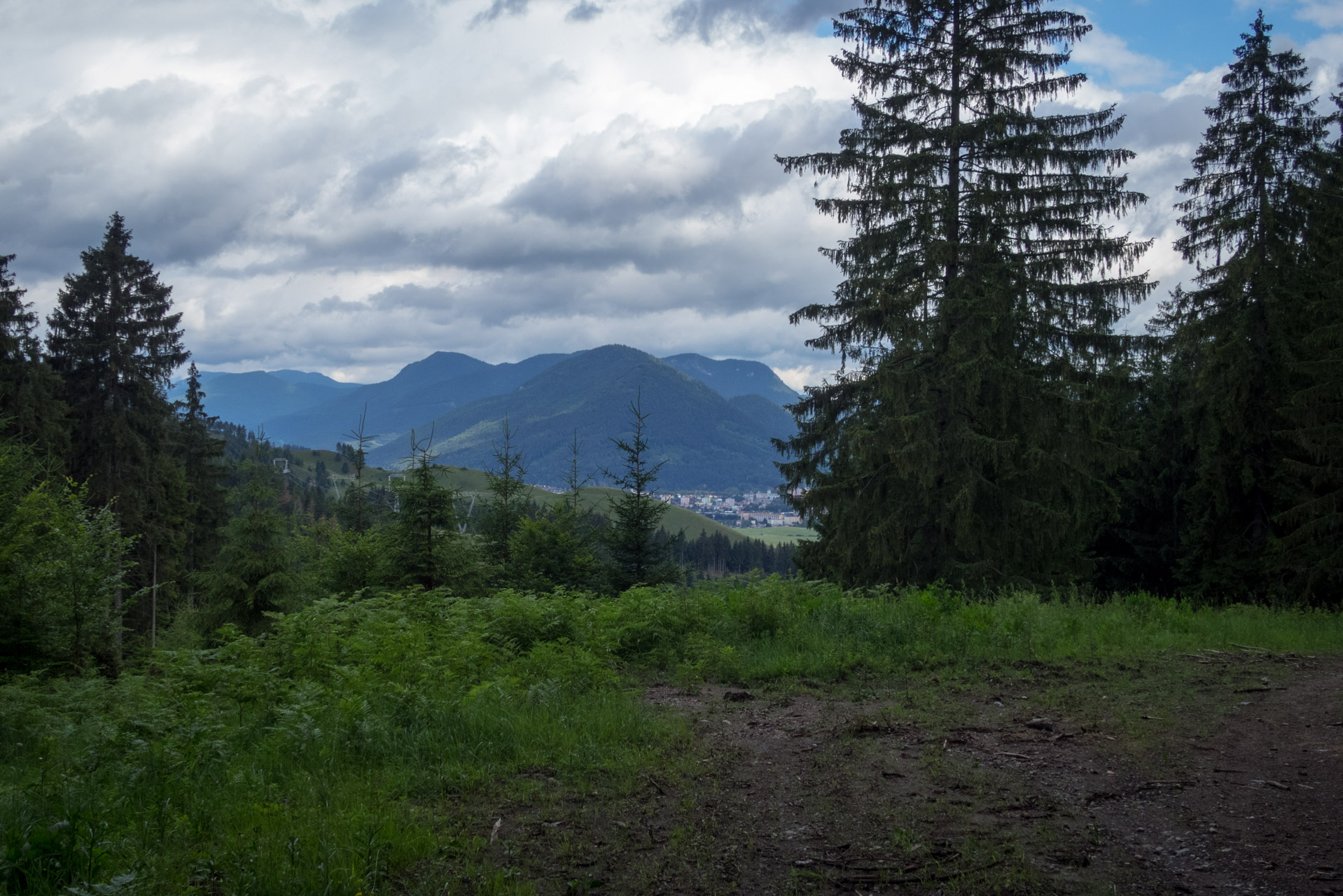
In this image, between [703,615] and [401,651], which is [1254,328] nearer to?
[703,615]

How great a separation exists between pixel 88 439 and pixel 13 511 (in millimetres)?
19315

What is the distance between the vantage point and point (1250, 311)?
74.4 feet

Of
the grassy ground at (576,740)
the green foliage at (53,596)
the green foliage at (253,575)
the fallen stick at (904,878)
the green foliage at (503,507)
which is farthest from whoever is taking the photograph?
the green foliage at (503,507)

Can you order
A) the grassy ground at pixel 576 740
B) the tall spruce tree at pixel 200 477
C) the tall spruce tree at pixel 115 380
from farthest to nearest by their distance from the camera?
1. the tall spruce tree at pixel 200 477
2. the tall spruce tree at pixel 115 380
3. the grassy ground at pixel 576 740

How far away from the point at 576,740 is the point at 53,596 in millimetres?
9799

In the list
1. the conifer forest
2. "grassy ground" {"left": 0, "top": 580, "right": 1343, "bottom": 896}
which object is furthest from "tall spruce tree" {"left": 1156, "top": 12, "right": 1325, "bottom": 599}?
"grassy ground" {"left": 0, "top": 580, "right": 1343, "bottom": 896}

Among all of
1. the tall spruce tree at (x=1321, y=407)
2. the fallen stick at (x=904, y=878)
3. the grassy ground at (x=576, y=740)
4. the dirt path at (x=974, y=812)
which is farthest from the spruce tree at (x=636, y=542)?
the fallen stick at (x=904, y=878)

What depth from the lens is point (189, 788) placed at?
5094 mm

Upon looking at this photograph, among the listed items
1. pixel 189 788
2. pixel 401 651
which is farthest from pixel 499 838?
pixel 401 651

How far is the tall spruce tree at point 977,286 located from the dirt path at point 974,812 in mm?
10979

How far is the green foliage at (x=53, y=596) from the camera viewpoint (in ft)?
36.3

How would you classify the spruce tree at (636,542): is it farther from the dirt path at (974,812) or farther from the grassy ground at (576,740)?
the dirt path at (974,812)

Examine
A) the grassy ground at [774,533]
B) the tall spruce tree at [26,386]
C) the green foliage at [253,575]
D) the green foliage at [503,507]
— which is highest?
the tall spruce tree at [26,386]

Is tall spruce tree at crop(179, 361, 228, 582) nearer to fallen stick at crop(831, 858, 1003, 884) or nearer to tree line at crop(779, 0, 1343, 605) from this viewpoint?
tree line at crop(779, 0, 1343, 605)
